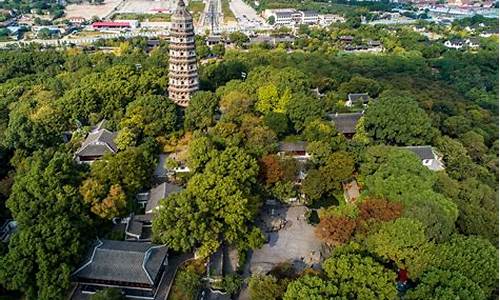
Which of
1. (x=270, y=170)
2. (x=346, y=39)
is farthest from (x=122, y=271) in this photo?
(x=346, y=39)

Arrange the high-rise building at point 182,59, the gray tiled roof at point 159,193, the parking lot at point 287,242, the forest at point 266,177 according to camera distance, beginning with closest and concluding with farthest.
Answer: the forest at point 266,177 < the parking lot at point 287,242 < the gray tiled roof at point 159,193 < the high-rise building at point 182,59

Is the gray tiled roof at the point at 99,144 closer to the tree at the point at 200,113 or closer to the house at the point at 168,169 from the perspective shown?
the house at the point at 168,169

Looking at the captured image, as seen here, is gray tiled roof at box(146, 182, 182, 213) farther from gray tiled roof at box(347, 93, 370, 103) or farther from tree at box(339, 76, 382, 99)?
tree at box(339, 76, 382, 99)

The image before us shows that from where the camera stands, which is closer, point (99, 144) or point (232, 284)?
point (232, 284)

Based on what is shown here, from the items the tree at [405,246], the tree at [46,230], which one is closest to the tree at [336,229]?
the tree at [405,246]

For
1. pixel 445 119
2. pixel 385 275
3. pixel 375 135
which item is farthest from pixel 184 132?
pixel 445 119

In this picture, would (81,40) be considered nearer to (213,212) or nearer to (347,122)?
(347,122)
